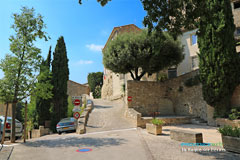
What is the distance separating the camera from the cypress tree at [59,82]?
1769cm

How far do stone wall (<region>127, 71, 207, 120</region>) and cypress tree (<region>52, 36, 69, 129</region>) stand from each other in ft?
23.3

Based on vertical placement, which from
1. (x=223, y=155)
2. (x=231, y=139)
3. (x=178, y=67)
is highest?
(x=178, y=67)

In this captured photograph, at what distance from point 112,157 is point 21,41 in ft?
26.1

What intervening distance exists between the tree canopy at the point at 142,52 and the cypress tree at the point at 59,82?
4885 mm

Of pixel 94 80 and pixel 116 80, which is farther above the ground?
pixel 94 80

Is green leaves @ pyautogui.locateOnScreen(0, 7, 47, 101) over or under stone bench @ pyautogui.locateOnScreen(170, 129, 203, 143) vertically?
over

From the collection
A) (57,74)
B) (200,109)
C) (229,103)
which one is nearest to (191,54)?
(200,109)

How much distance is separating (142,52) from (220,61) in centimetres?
649

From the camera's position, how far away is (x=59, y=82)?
1797 cm

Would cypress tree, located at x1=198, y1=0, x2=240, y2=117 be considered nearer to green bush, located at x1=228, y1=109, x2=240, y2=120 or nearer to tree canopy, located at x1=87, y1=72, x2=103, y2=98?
green bush, located at x1=228, y1=109, x2=240, y2=120

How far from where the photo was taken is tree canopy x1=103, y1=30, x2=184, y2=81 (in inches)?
639

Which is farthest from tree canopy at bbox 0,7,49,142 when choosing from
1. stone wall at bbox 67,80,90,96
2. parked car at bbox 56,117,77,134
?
stone wall at bbox 67,80,90,96

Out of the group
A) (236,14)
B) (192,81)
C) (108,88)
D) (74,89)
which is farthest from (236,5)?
(74,89)

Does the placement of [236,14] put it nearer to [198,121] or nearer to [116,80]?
[198,121]
